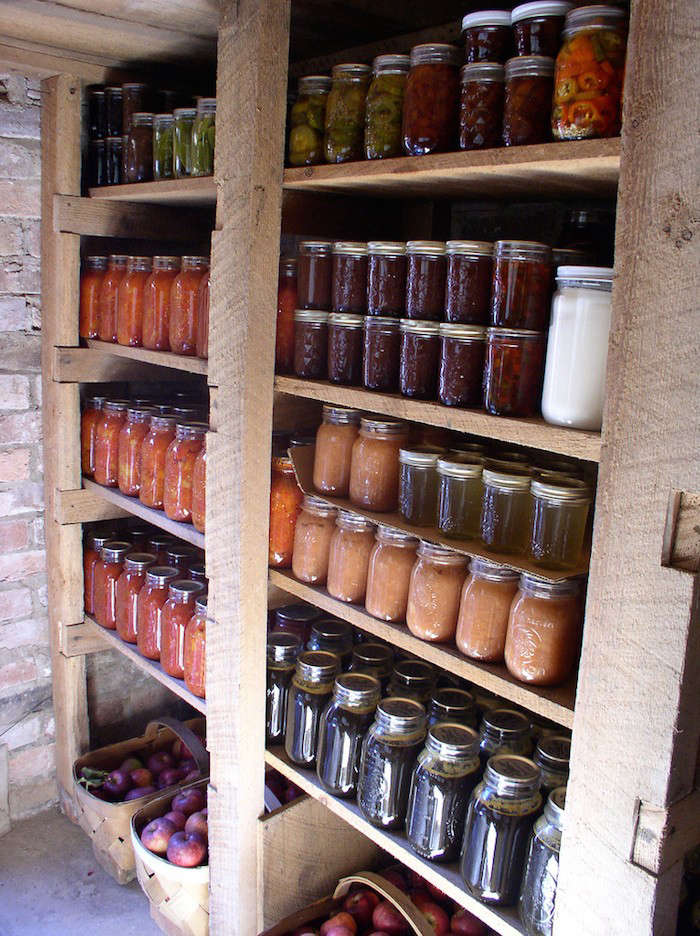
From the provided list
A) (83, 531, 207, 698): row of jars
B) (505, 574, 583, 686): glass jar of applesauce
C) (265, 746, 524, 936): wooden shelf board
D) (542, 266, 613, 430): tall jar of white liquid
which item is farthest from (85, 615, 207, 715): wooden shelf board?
(542, 266, 613, 430): tall jar of white liquid

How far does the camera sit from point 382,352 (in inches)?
52.9

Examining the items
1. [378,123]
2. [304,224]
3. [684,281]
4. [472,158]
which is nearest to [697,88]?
[684,281]

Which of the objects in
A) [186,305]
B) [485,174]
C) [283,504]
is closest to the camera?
[485,174]

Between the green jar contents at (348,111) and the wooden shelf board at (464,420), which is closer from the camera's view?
the wooden shelf board at (464,420)

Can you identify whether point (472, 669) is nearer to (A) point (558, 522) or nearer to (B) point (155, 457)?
(A) point (558, 522)

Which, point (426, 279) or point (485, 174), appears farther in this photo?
point (426, 279)

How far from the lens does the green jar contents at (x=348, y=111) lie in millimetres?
1367

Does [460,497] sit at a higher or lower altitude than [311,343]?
lower

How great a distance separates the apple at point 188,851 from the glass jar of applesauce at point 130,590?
1.71ft

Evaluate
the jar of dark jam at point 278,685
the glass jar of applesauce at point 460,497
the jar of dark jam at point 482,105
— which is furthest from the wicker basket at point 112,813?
the jar of dark jam at point 482,105

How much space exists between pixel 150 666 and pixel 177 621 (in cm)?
18

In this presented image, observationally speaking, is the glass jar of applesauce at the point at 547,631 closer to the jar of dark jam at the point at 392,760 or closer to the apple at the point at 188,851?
the jar of dark jam at the point at 392,760

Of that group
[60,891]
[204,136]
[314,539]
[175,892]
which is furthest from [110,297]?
[60,891]

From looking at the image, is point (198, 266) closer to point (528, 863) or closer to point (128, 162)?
point (128, 162)
